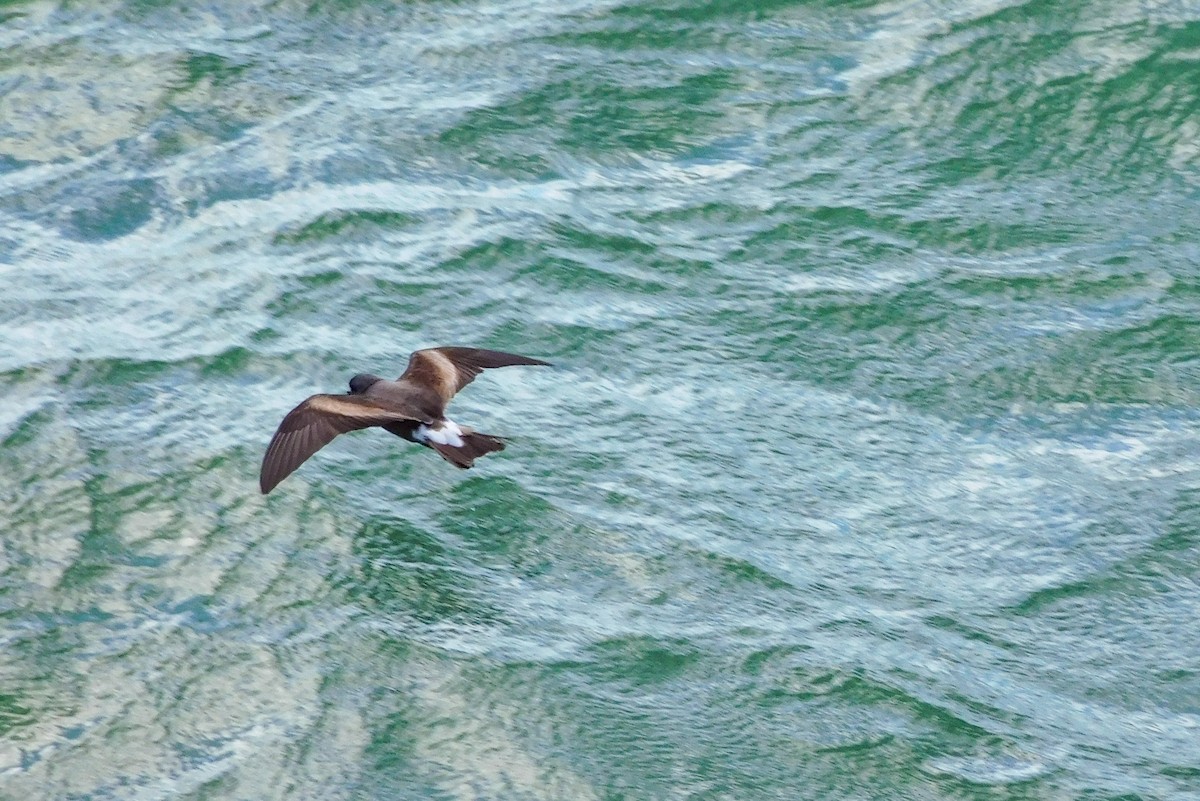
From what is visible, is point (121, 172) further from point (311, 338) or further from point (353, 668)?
point (353, 668)

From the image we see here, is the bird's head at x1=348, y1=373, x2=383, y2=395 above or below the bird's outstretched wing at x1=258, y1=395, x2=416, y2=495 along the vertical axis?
below

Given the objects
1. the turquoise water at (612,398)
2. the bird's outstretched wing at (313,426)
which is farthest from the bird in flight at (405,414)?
the turquoise water at (612,398)

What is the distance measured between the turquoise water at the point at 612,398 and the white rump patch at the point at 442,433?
1.54ft

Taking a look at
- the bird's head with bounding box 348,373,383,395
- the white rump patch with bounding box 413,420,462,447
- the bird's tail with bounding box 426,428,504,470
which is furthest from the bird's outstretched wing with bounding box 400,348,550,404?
the bird's tail with bounding box 426,428,504,470

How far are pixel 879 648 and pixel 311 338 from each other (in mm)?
3420

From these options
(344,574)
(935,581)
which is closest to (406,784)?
(344,574)

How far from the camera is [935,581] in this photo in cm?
729

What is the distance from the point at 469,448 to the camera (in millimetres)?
7016

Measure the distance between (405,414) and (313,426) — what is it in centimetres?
41

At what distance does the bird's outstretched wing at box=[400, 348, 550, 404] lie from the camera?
24.9ft

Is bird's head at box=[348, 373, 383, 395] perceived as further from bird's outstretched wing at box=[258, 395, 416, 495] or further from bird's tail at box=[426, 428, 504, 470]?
bird's tail at box=[426, 428, 504, 470]

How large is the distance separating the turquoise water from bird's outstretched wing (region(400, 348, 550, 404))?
47 cm

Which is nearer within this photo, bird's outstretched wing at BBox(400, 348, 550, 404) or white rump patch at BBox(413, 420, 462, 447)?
white rump patch at BBox(413, 420, 462, 447)

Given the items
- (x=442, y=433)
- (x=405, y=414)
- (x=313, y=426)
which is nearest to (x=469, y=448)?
(x=442, y=433)
